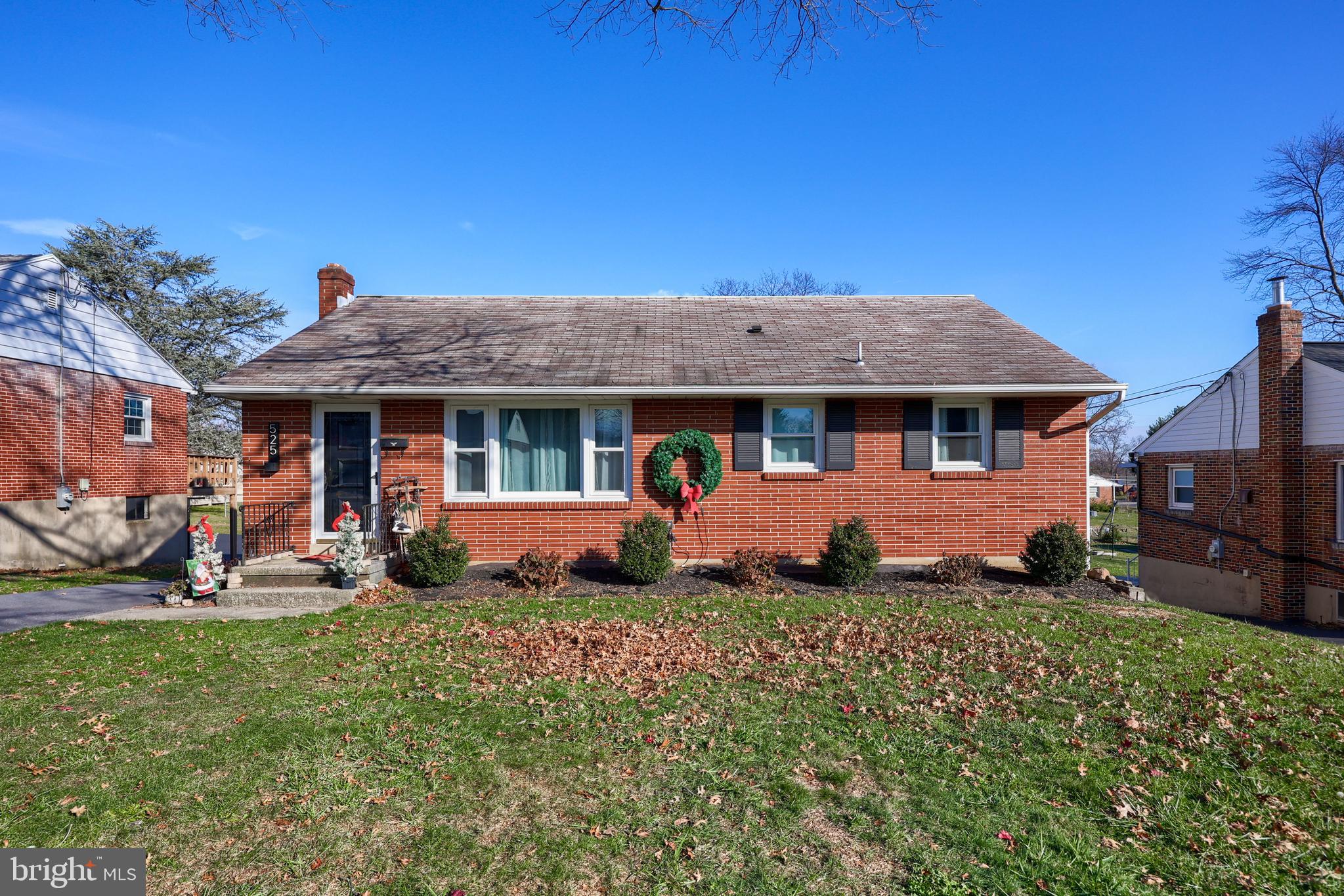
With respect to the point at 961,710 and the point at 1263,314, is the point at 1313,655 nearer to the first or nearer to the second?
the point at 961,710

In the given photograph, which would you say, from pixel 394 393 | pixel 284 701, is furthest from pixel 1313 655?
pixel 394 393

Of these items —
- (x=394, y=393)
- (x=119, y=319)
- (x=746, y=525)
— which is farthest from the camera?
(x=119, y=319)

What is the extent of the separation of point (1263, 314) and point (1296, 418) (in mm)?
2627

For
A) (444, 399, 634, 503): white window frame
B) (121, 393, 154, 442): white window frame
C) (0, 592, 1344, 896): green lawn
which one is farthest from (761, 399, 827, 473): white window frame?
(121, 393, 154, 442): white window frame

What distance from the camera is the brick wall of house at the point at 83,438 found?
1313 centimetres

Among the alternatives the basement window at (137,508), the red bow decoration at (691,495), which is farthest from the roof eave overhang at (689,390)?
the basement window at (137,508)

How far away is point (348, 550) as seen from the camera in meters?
8.58

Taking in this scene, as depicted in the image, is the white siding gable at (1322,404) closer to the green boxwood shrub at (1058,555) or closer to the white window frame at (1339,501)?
the white window frame at (1339,501)

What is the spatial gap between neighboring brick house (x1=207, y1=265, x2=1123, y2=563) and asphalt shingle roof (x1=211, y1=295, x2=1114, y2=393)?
8cm

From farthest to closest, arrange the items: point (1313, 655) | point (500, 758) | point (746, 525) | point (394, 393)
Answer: point (746, 525), point (394, 393), point (1313, 655), point (500, 758)

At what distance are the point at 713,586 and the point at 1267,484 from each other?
14.3 m

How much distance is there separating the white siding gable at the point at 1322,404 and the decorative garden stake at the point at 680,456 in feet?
45.0

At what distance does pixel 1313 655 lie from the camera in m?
6.74

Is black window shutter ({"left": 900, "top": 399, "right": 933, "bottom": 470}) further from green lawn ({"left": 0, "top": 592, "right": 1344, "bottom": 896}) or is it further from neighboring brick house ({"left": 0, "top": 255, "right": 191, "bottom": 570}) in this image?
neighboring brick house ({"left": 0, "top": 255, "right": 191, "bottom": 570})
